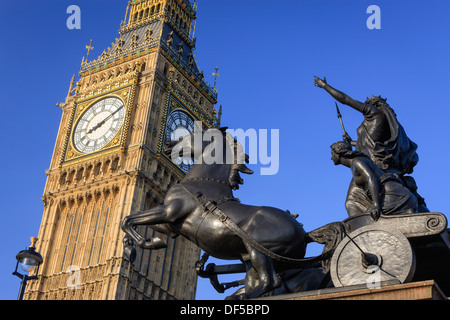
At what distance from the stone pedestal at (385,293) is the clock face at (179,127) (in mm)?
40011

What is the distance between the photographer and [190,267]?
1844 inches

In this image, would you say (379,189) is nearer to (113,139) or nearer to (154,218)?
(154,218)

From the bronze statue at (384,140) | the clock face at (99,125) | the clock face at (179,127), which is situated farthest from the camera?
the clock face at (179,127)

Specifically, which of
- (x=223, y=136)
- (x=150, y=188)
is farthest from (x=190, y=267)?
(x=223, y=136)

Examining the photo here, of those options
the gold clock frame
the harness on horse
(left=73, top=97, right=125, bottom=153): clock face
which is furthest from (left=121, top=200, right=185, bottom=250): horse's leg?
(left=73, top=97, right=125, bottom=153): clock face

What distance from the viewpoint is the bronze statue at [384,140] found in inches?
336

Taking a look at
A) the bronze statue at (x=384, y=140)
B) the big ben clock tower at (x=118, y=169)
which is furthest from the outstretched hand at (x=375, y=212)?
the big ben clock tower at (x=118, y=169)

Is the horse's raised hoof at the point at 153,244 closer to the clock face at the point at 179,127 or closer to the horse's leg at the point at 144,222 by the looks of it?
the horse's leg at the point at 144,222

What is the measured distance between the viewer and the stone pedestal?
595 centimetres

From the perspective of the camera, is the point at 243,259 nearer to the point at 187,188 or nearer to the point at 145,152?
the point at 187,188

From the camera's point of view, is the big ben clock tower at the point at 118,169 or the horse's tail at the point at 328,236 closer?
the horse's tail at the point at 328,236

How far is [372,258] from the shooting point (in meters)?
6.77

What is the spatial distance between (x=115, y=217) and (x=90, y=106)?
8984 millimetres

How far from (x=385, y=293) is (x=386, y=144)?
2.83 m
